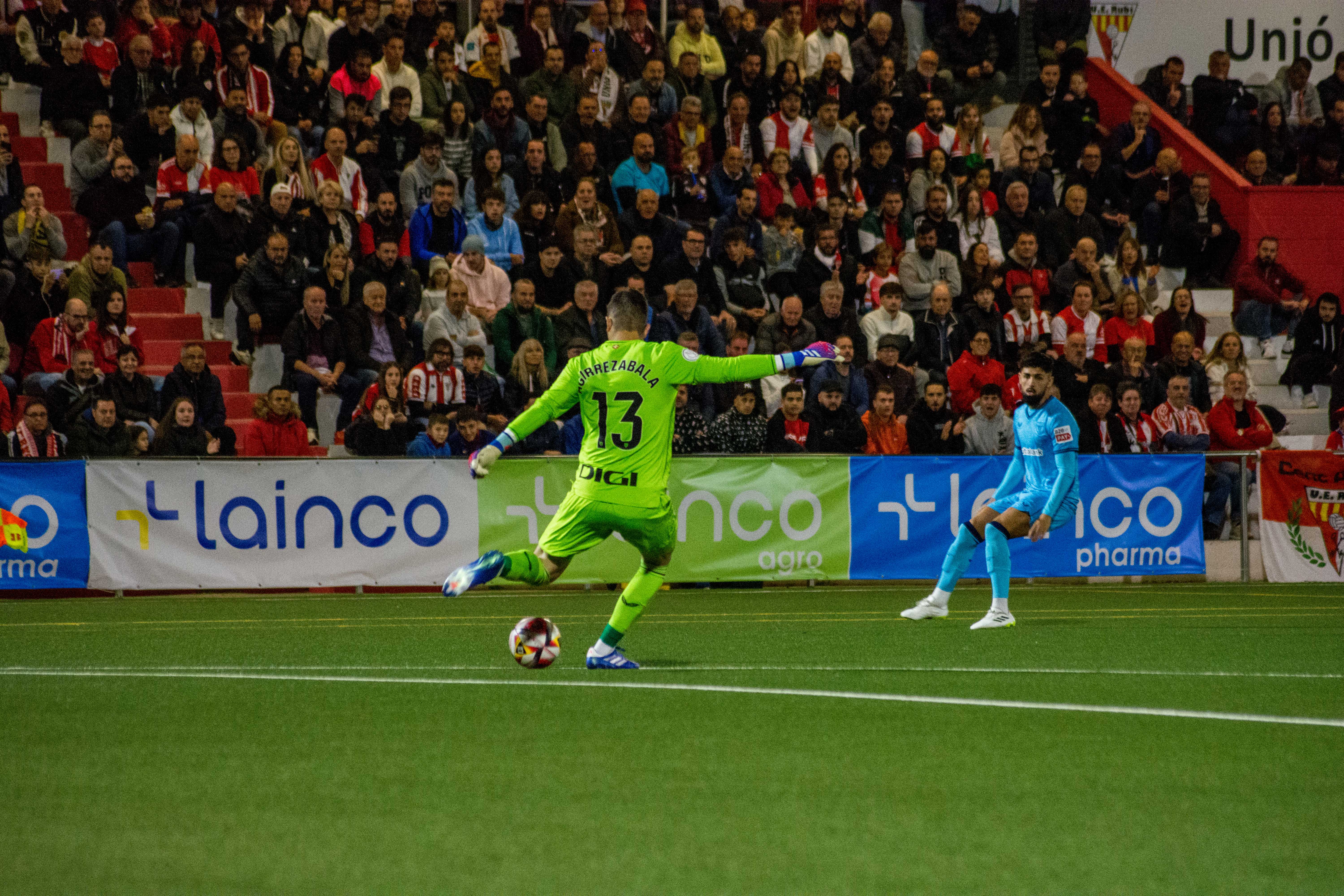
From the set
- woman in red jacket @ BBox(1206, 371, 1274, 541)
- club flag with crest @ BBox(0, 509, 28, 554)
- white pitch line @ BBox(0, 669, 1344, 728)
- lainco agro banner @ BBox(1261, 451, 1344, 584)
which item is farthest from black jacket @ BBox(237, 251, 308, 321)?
lainco agro banner @ BBox(1261, 451, 1344, 584)

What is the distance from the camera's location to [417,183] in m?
19.0

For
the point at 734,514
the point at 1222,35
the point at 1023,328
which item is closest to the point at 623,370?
the point at 734,514

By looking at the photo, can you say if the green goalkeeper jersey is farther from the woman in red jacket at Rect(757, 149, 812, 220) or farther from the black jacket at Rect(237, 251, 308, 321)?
the woman in red jacket at Rect(757, 149, 812, 220)

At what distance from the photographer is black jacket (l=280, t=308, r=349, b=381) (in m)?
17.0

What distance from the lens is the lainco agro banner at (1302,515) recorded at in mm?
17344

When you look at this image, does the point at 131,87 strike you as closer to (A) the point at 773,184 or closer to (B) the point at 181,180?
(B) the point at 181,180

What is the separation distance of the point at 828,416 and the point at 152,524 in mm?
7138

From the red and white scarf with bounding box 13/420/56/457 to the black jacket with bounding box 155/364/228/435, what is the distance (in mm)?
1156

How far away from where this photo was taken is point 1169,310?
20.3m

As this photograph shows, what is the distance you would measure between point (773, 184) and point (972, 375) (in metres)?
3.87

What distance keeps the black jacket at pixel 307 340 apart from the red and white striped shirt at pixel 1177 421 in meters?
9.32

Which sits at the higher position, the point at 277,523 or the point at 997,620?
the point at 277,523

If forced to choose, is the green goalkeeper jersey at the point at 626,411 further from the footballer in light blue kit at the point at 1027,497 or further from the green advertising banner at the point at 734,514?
the green advertising banner at the point at 734,514

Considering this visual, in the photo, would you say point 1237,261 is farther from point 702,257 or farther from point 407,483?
point 407,483
